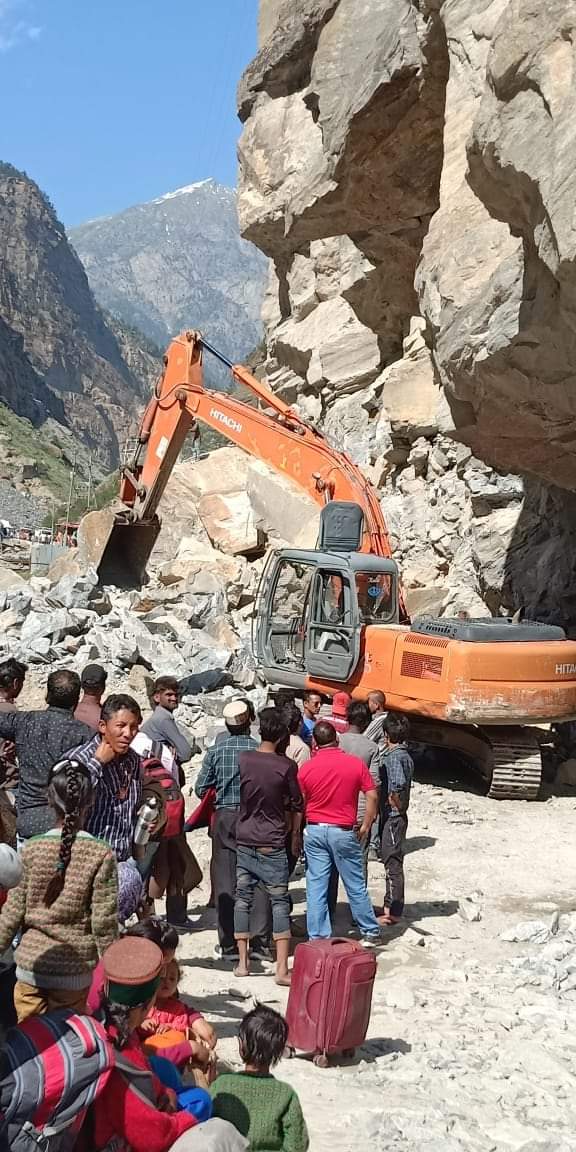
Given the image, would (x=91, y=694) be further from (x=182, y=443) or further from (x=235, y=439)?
(x=182, y=443)

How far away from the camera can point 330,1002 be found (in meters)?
4.21

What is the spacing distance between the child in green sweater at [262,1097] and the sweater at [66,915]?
0.59m

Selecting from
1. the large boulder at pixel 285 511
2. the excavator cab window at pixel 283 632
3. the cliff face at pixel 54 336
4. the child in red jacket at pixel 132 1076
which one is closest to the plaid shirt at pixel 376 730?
the excavator cab window at pixel 283 632

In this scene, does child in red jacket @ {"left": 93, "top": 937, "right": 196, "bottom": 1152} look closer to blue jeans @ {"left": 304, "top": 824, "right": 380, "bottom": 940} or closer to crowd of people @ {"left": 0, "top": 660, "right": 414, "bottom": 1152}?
crowd of people @ {"left": 0, "top": 660, "right": 414, "bottom": 1152}

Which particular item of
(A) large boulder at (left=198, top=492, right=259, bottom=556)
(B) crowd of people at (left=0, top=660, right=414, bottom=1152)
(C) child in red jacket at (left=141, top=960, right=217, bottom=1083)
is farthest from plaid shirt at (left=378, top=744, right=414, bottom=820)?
(A) large boulder at (left=198, top=492, right=259, bottom=556)

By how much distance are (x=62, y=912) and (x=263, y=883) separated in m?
2.07

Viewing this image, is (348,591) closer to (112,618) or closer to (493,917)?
(493,917)

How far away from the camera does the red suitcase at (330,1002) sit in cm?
420

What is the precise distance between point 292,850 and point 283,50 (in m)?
17.8

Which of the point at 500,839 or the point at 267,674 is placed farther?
the point at 267,674

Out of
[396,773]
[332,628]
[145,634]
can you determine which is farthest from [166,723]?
[145,634]

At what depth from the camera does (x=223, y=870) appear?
554 cm

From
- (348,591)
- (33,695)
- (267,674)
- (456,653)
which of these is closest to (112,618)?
(33,695)

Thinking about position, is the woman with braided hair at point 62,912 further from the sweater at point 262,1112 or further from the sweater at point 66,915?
the sweater at point 262,1112
